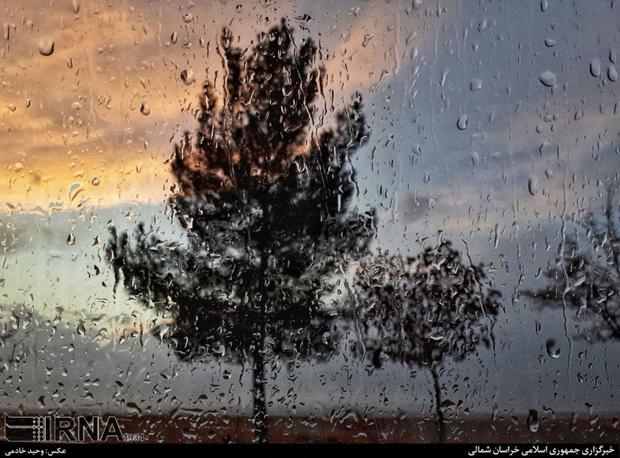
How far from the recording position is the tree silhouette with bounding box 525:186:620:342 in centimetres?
208

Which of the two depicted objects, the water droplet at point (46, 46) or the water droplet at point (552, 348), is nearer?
the water droplet at point (552, 348)

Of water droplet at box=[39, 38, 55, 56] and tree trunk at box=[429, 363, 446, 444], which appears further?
water droplet at box=[39, 38, 55, 56]

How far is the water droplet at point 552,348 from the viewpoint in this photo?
207 centimetres

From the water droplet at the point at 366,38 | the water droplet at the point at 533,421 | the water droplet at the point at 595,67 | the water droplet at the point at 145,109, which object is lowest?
the water droplet at the point at 533,421

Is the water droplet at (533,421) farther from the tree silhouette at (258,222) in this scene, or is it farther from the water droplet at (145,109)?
the water droplet at (145,109)

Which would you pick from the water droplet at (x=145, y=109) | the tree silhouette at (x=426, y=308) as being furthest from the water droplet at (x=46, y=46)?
the tree silhouette at (x=426, y=308)

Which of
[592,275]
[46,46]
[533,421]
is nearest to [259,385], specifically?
[533,421]

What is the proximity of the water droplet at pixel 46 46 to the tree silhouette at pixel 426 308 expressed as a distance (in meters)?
1.37

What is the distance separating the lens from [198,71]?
219 cm

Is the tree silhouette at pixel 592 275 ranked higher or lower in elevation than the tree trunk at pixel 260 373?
higher

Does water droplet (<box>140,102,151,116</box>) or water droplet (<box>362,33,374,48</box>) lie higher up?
water droplet (<box>362,33,374,48</box>)

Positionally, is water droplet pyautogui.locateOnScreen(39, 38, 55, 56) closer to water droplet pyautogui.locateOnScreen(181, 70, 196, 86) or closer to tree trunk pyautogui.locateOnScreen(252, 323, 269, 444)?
water droplet pyautogui.locateOnScreen(181, 70, 196, 86)

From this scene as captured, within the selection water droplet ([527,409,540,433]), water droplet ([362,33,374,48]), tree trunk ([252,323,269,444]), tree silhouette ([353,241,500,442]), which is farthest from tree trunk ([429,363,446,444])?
water droplet ([362,33,374,48])

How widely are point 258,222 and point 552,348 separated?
3.63 feet
